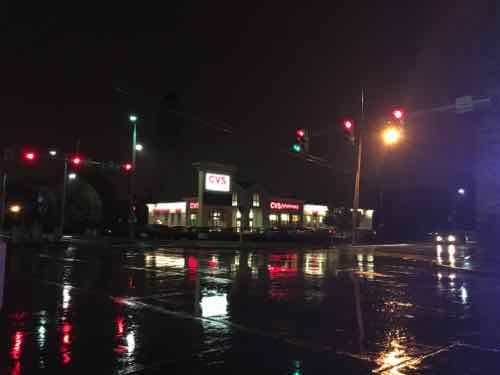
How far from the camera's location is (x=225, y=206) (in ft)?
228

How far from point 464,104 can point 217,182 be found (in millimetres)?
55080

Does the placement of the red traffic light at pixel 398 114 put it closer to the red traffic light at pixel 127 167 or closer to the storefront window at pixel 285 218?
the red traffic light at pixel 127 167

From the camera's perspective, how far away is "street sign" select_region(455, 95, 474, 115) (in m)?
14.6

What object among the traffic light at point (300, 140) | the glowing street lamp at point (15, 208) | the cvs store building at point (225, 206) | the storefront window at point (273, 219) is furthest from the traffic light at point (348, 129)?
the glowing street lamp at point (15, 208)

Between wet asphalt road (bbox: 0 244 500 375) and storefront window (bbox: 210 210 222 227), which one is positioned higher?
storefront window (bbox: 210 210 222 227)

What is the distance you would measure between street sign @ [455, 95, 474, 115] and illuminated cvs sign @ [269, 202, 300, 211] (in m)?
59.3

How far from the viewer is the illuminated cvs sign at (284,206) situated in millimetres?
74188

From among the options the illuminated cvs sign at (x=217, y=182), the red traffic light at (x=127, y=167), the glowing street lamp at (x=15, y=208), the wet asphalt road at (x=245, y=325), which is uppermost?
the illuminated cvs sign at (x=217, y=182)

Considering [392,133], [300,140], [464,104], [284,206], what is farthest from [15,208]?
[464,104]

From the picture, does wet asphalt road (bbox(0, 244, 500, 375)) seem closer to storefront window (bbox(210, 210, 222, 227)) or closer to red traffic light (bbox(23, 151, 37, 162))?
red traffic light (bbox(23, 151, 37, 162))

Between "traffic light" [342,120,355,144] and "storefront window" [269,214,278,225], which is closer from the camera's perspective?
"traffic light" [342,120,355,144]

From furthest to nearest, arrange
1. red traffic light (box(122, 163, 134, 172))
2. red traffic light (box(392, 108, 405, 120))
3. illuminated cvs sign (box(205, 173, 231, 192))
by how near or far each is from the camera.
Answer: illuminated cvs sign (box(205, 173, 231, 192)) < red traffic light (box(122, 163, 134, 172)) < red traffic light (box(392, 108, 405, 120))

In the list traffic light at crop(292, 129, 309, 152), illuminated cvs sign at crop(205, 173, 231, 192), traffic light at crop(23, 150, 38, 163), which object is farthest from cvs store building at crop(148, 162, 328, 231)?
traffic light at crop(292, 129, 309, 152)

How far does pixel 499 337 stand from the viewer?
822cm
